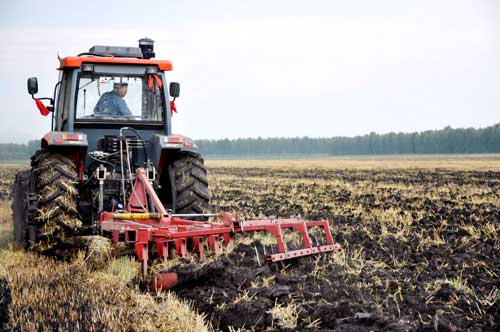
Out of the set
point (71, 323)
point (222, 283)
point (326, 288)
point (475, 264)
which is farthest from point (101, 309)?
point (475, 264)

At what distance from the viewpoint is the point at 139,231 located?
19.9 ft

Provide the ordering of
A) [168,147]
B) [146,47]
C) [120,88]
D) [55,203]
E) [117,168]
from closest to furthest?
[55,203]
[168,147]
[117,168]
[120,88]
[146,47]

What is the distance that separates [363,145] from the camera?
12044 centimetres

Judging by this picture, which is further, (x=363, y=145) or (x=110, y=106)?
(x=363, y=145)

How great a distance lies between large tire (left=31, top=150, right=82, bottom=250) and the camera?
6.88m

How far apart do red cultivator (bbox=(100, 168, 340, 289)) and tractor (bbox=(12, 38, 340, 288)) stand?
12 mm

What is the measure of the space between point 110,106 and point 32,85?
0.97 m

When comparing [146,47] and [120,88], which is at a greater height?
[146,47]

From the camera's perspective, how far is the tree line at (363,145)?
96875 mm

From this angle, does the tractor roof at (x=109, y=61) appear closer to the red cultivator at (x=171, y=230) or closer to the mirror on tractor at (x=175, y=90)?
the mirror on tractor at (x=175, y=90)

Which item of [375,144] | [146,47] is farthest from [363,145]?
[146,47]

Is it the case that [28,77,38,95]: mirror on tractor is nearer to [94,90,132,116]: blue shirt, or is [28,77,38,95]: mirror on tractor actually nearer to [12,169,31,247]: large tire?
[94,90,132,116]: blue shirt

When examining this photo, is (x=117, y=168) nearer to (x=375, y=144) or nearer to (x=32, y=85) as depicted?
(x=32, y=85)

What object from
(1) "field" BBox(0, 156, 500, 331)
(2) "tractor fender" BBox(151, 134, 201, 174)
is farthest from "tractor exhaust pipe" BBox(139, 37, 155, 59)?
(1) "field" BBox(0, 156, 500, 331)
